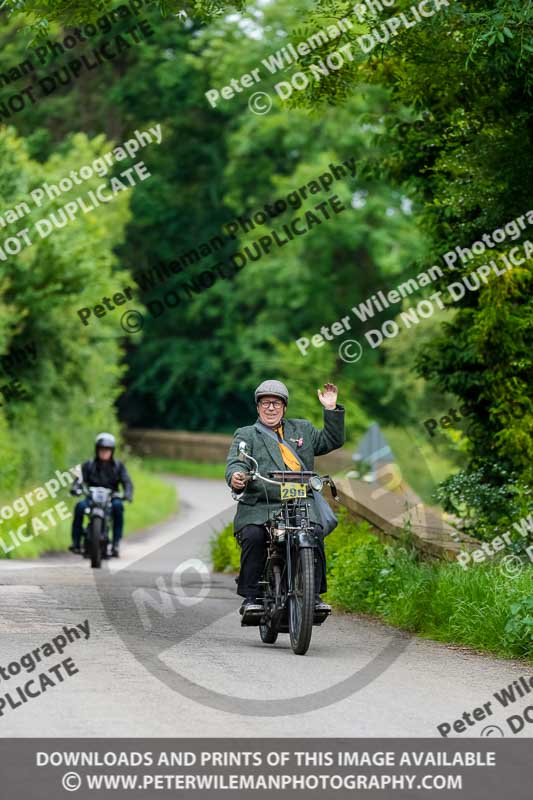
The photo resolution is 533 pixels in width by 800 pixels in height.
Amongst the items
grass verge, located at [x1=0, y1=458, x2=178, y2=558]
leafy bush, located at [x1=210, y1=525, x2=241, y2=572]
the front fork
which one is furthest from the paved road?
grass verge, located at [x1=0, y1=458, x2=178, y2=558]

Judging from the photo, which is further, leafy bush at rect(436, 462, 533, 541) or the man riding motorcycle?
leafy bush at rect(436, 462, 533, 541)

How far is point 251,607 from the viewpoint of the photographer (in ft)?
34.7

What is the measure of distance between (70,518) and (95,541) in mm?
8406

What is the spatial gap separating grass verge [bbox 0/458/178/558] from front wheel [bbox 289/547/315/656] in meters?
13.2

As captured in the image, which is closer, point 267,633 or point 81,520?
point 267,633

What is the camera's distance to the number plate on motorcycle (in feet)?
33.8

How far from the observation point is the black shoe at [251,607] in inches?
416

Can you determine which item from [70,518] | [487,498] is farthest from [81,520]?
[70,518]

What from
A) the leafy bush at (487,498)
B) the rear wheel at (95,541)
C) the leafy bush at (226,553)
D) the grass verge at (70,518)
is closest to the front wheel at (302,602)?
the leafy bush at (487,498)

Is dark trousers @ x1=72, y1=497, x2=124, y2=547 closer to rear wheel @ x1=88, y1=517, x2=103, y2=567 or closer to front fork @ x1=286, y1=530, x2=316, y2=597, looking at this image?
rear wheel @ x1=88, y1=517, x2=103, y2=567

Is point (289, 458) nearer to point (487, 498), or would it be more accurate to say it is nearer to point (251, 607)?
point (251, 607)

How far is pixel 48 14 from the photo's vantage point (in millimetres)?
12711

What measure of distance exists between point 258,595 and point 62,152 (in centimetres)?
3996

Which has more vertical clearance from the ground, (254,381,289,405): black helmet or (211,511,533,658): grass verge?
(254,381,289,405): black helmet
